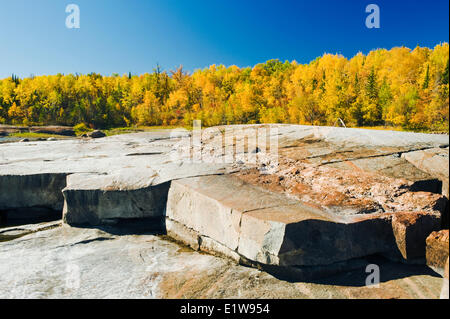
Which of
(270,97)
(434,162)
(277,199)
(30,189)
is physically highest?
(270,97)

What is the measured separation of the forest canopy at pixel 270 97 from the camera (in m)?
35.6

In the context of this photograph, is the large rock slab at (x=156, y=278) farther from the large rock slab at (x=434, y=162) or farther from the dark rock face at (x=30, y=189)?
the dark rock face at (x=30, y=189)

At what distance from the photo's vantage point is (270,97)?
46938mm

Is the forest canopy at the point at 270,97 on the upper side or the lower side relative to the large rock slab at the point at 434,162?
upper

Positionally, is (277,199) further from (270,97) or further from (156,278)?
(270,97)

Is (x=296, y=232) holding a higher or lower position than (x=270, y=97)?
lower

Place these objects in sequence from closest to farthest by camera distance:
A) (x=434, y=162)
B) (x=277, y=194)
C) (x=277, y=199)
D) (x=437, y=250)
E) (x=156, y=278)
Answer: (x=437, y=250)
(x=156, y=278)
(x=277, y=199)
(x=277, y=194)
(x=434, y=162)

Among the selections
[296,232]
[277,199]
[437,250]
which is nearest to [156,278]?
[296,232]

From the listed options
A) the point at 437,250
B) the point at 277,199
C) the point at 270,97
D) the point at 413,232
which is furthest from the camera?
the point at 270,97

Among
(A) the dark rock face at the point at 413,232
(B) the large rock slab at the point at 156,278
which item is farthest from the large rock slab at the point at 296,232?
(B) the large rock slab at the point at 156,278

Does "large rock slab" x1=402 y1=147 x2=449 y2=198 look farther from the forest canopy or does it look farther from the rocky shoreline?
the forest canopy

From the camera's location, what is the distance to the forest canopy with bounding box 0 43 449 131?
35594 mm

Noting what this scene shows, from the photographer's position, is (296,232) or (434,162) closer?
(296,232)
